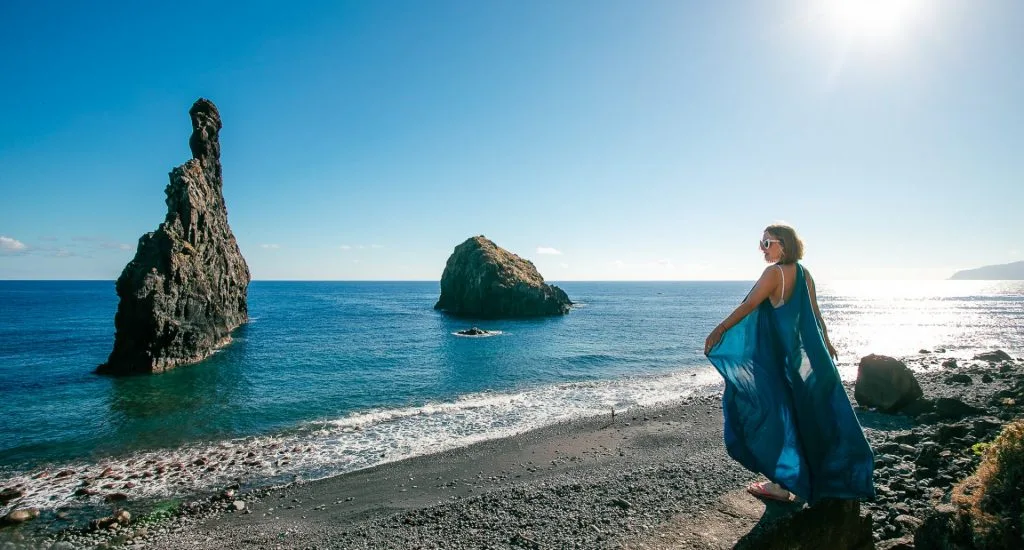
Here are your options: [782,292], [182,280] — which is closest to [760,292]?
[782,292]

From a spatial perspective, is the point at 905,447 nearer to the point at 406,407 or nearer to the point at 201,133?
the point at 406,407

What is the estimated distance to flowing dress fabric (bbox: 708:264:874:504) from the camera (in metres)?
5.77

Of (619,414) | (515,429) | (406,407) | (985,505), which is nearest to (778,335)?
(985,505)

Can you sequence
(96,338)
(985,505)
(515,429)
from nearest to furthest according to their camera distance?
1. (985,505)
2. (515,429)
3. (96,338)

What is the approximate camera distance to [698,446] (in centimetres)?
1510

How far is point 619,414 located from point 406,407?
33.5ft

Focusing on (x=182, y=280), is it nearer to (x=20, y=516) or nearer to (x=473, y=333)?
(x=473, y=333)

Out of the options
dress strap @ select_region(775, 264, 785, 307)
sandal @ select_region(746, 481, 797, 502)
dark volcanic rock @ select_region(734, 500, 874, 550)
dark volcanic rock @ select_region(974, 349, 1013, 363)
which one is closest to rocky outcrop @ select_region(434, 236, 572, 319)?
dark volcanic rock @ select_region(974, 349, 1013, 363)

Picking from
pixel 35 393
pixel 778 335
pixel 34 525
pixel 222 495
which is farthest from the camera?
pixel 35 393

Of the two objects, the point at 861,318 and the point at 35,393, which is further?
the point at 861,318

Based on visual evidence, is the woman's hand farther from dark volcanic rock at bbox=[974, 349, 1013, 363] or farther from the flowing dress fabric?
dark volcanic rock at bbox=[974, 349, 1013, 363]

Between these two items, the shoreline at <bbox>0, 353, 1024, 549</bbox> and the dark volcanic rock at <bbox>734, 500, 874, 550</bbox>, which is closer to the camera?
the dark volcanic rock at <bbox>734, 500, 874, 550</bbox>

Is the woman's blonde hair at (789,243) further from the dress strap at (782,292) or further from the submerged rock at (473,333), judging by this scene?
the submerged rock at (473,333)

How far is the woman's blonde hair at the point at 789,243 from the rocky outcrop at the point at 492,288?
237ft
